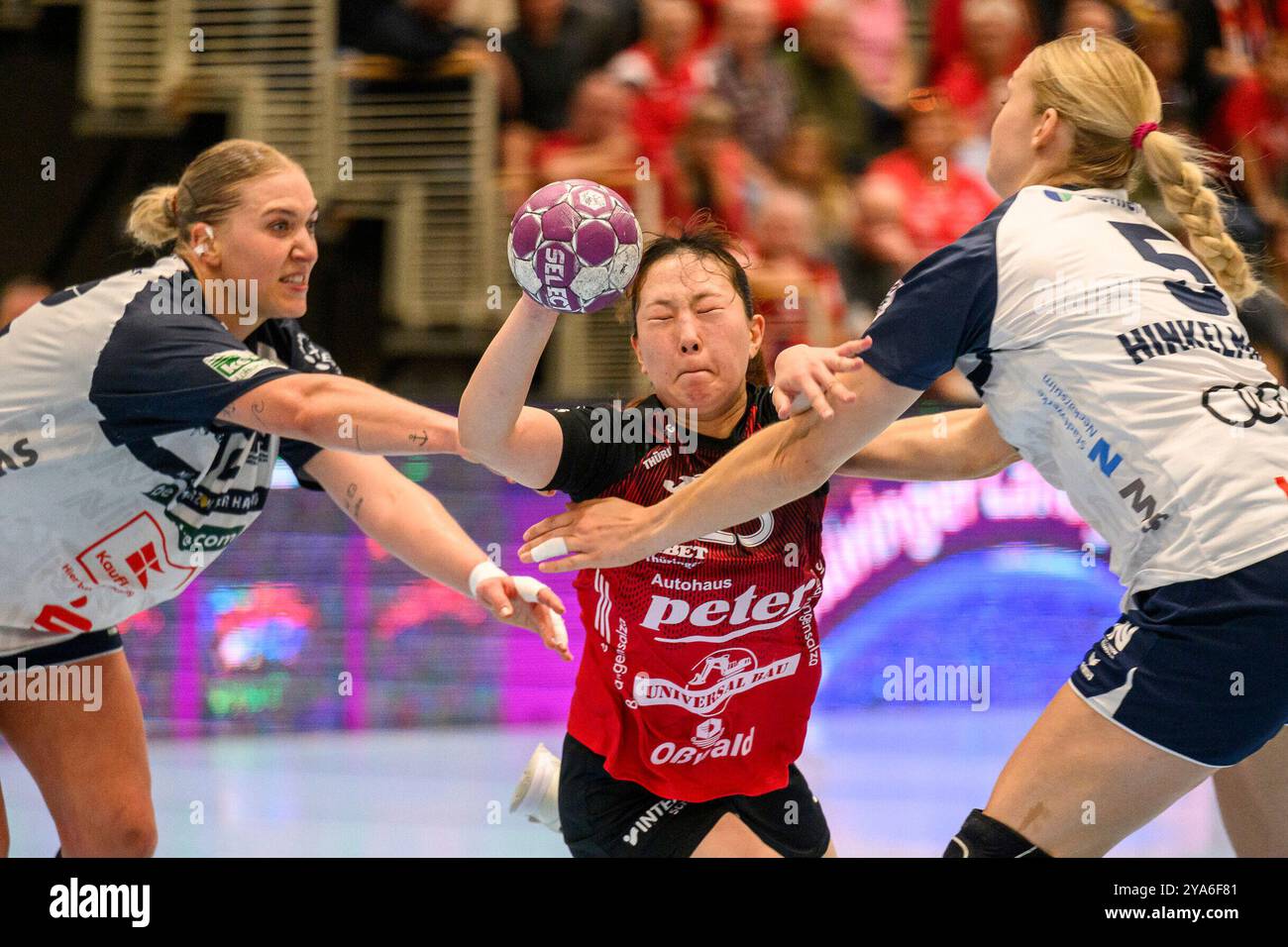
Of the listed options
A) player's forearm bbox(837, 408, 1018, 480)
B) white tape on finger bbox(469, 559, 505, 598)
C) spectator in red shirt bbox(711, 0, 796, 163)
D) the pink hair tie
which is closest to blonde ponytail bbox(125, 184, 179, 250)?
white tape on finger bbox(469, 559, 505, 598)

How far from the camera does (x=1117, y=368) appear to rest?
2.47 metres

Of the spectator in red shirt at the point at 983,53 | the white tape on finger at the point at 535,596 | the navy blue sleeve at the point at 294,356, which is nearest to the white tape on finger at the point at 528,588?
the white tape on finger at the point at 535,596

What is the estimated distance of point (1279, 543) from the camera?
2.39 m

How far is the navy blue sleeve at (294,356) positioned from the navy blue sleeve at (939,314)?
5.17 ft

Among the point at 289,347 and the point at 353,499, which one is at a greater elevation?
the point at 289,347

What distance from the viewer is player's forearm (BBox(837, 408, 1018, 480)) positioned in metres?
3.16

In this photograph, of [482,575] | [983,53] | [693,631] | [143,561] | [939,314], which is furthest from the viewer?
[983,53]

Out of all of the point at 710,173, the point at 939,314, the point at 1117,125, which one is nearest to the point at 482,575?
the point at 939,314

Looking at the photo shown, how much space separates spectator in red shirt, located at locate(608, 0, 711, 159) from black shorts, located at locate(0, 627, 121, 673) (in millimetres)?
3588

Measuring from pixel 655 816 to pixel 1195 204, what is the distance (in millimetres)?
1623

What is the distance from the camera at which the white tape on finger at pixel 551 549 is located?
285 cm

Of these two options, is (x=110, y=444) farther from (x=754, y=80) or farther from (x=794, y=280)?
(x=754, y=80)
